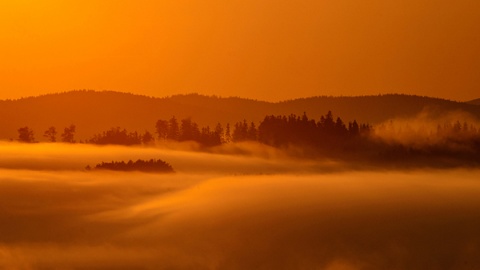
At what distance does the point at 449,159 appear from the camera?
11512 cm

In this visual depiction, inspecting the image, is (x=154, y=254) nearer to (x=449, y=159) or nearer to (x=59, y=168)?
(x=59, y=168)

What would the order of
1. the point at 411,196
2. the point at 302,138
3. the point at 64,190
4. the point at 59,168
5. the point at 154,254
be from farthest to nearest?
the point at 302,138 < the point at 59,168 < the point at 64,190 < the point at 411,196 < the point at 154,254

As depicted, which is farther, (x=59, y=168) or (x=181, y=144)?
(x=181, y=144)

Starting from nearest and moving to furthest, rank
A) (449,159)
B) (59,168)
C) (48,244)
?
(48,244)
(59,168)
(449,159)

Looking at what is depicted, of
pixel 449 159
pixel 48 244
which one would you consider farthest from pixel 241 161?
pixel 48 244

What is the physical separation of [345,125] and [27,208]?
318 feet

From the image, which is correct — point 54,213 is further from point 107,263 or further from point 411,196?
point 411,196

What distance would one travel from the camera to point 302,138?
137 m

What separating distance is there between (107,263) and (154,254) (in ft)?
8.28

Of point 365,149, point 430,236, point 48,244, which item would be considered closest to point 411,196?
point 430,236

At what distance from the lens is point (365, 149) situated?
419 feet

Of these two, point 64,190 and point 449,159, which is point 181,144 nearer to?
point 449,159

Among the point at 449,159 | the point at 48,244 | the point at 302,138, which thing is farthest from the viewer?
the point at 302,138

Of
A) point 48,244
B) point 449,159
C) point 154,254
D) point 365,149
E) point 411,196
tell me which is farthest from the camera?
point 365,149
